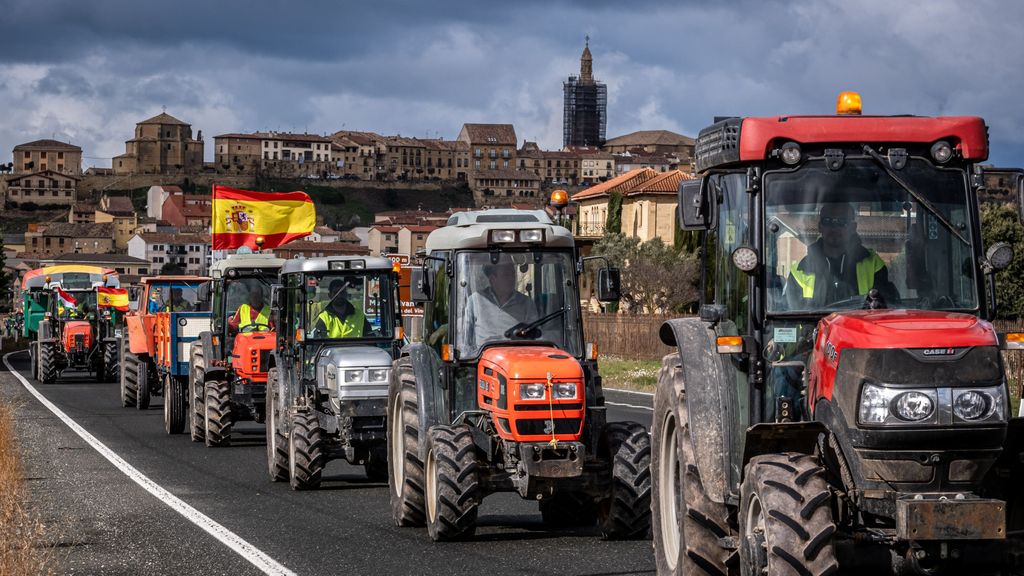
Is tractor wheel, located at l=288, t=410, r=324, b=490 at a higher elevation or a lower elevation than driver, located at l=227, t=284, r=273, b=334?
lower

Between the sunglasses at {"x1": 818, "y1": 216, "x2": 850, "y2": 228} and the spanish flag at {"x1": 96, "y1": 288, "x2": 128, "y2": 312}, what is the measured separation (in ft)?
123

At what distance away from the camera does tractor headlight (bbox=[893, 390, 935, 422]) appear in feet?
24.4

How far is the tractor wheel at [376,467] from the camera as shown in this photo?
18.0 m

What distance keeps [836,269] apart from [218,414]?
50.1 ft

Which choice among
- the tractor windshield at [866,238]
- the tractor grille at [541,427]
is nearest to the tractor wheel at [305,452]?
the tractor grille at [541,427]

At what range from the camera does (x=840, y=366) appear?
7.79 m

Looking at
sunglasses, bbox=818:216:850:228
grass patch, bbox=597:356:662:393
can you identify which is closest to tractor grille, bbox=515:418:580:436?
sunglasses, bbox=818:216:850:228

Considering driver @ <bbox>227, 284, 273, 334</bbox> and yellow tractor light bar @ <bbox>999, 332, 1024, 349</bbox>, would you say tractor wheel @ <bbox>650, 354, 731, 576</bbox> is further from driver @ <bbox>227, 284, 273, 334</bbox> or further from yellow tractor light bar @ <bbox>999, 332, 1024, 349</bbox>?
driver @ <bbox>227, 284, 273, 334</bbox>

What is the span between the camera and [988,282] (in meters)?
8.59

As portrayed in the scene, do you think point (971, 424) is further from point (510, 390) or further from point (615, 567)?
point (510, 390)

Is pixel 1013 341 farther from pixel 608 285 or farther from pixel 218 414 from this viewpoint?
pixel 218 414

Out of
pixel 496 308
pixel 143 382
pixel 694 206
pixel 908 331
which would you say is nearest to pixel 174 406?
pixel 143 382

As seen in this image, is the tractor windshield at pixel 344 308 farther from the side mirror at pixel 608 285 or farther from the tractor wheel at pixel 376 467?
the side mirror at pixel 608 285

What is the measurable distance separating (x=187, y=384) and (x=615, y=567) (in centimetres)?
1625
